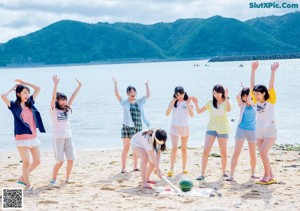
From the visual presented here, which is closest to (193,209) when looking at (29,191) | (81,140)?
(29,191)

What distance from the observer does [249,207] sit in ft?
22.6

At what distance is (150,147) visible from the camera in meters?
7.84

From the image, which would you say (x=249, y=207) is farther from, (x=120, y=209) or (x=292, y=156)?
(x=292, y=156)

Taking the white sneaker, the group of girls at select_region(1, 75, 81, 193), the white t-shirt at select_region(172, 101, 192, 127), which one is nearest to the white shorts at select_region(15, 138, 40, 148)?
the group of girls at select_region(1, 75, 81, 193)

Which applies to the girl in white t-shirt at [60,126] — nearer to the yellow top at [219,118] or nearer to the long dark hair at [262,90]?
the yellow top at [219,118]

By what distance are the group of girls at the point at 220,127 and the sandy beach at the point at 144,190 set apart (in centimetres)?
34

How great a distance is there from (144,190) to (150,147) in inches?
32.2

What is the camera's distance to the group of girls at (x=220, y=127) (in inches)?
313

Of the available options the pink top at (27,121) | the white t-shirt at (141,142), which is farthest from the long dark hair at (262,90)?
the pink top at (27,121)

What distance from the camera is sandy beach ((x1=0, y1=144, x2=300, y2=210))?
7.06m

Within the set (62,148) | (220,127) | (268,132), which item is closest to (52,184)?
(62,148)

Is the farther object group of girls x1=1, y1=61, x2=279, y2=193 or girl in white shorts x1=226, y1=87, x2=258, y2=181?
girl in white shorts x1=226, y1=87, x2=258, y2=181

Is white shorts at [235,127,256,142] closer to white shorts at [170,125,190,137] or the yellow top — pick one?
the yellow top

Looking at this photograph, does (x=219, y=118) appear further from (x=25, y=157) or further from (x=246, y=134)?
(x=25, y=157)
